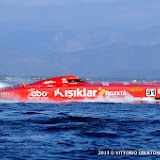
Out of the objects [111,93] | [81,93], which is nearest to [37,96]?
[81,93]

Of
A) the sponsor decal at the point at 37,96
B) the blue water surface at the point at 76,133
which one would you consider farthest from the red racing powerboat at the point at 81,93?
the blue water surface at the point at 76,133

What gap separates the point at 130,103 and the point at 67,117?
7328mm

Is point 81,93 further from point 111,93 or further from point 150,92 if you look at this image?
point 150,92

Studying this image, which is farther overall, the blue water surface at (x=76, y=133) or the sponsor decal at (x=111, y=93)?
the sponsor decal at (x=111, y=93)

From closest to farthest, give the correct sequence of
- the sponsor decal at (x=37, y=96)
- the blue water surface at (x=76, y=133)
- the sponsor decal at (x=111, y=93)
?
the blue water surface at (x=76, y=133), the sponsor decal at (x=111, y=93), the sponsor decal at (x=37, y=96)

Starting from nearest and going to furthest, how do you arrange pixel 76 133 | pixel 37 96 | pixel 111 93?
1. pixel 76 133
2. pixel 111 93
3. pixel 37 96

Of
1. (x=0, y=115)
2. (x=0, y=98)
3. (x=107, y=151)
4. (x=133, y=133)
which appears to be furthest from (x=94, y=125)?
(x=0, y=98)

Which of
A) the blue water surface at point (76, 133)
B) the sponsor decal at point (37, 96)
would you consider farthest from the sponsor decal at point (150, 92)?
the sponsor decal at point (37, 96)

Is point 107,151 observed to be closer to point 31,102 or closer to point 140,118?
point 140,118

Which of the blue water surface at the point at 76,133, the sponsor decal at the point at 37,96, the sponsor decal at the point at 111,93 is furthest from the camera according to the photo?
the sponsor decal at the point at 37,96

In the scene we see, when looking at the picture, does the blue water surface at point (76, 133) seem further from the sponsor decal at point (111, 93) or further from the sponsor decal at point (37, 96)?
the sponsor decal at point (37, 96)

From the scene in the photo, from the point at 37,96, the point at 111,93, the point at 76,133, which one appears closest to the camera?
the point at 76,133

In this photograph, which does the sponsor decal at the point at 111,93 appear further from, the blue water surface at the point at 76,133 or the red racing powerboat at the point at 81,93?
the blue water surface at the point at 76,133

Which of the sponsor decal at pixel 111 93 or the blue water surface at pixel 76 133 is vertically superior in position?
the sponsor decal at pixel 111 93
